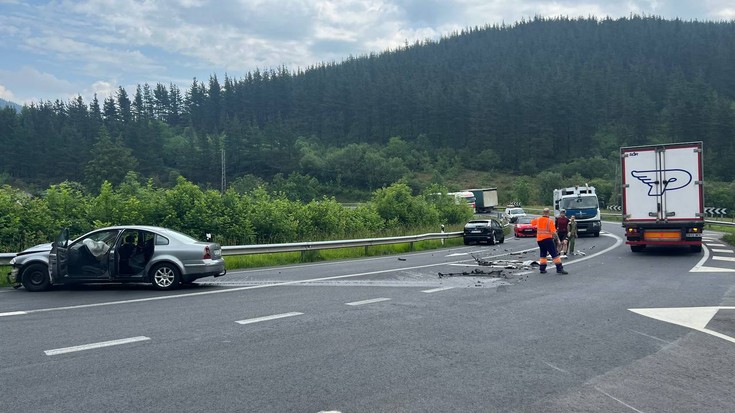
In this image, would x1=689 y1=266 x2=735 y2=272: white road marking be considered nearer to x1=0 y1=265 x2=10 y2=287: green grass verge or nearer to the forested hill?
x1=0 y1=265 x2=10 y2=287: green grass verge

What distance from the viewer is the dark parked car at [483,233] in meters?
30.7

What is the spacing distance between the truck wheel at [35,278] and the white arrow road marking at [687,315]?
445 inches

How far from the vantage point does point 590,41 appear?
172375 millimetres

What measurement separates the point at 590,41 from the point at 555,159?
76812 millimetres

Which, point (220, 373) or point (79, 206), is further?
point (79, 206)

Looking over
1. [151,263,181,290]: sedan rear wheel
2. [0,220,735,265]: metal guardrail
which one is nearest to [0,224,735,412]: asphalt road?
[151,263,181,290]: sedan rear wheel

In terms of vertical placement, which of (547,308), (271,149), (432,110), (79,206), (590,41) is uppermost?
(590,41)

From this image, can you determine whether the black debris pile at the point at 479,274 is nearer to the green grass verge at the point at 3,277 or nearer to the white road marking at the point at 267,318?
the white road marking at the point at 267,318

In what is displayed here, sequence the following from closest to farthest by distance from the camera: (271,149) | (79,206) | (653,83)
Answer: (79,206), (271,149), (653,83)

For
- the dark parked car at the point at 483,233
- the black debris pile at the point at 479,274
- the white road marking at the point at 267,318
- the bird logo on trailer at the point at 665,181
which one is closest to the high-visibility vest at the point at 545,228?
the black debris pile at the point at 479,274

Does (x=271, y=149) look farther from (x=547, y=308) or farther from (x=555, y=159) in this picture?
(x=547, y=308)

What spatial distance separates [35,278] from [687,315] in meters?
12.3

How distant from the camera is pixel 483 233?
101 ft

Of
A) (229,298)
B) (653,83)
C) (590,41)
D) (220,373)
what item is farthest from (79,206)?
(590,41)
